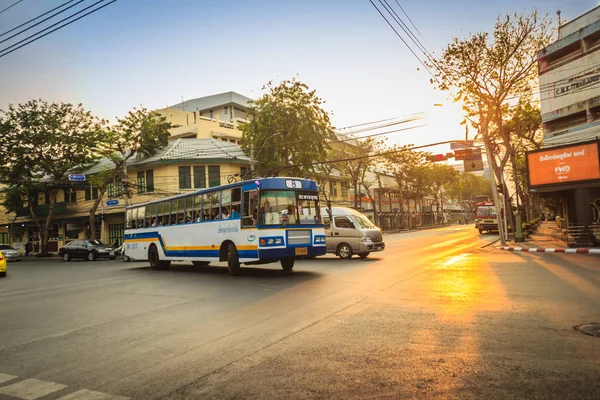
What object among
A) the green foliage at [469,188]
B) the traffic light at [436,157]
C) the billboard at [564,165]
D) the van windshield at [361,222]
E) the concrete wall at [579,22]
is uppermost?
the concrete wall at [579,22]

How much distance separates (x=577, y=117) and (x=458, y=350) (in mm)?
38270

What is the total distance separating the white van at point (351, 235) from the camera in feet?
57.2

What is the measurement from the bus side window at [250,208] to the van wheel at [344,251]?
20.5ft

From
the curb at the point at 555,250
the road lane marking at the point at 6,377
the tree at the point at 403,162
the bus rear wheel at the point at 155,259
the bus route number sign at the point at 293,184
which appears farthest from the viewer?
the tree at the point at 403,162

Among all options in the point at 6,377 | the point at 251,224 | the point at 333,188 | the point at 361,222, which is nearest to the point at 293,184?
the point at 251,224

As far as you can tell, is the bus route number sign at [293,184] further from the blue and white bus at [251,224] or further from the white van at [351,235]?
the white van at [351,235]

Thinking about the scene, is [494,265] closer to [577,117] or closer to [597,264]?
[597,264]

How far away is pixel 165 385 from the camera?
4020mm

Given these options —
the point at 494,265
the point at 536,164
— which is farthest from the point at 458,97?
the point at 494,265

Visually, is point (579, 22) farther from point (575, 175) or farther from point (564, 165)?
point (575, 175)

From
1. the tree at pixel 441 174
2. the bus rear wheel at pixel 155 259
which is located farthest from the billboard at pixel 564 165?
the tree at pixel 441 174

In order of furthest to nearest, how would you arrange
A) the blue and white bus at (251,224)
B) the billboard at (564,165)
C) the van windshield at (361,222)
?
1. the billboard at (564,165)
2. the van windshield at (361,222)
3. the blue and white bus at (251,224)

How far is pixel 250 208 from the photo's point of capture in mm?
12953

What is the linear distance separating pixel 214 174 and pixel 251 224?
983 inches
